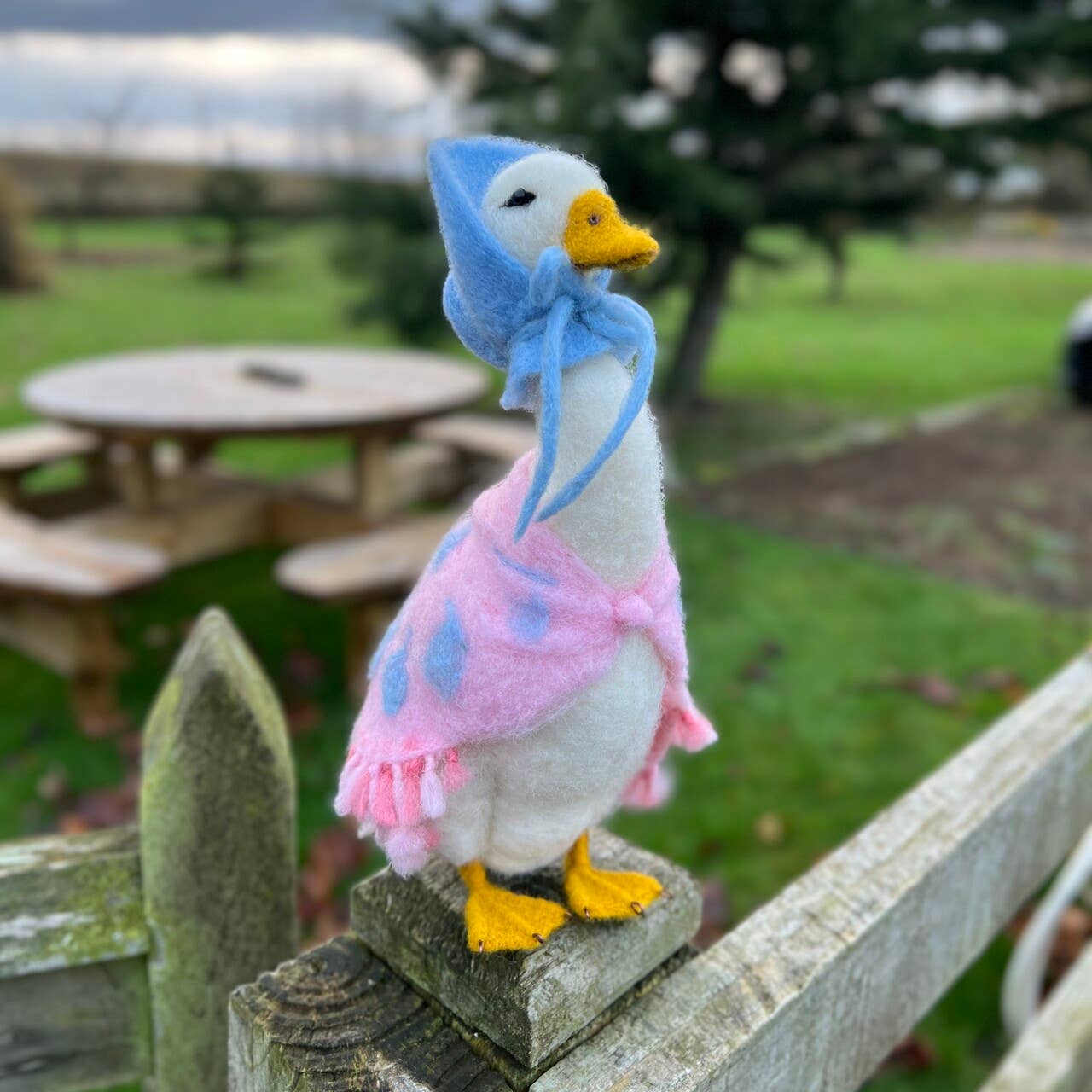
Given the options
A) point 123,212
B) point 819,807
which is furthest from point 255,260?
point 819,807

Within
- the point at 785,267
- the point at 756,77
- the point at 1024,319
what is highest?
the point at 756,77

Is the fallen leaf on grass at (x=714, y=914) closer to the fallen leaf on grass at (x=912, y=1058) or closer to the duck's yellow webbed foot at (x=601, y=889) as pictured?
the fallen leaf on grass at (x=912, y=1058)

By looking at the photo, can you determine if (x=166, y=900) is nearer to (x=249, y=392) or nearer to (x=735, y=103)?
(x=249, y=392)

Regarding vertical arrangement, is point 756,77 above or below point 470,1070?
above

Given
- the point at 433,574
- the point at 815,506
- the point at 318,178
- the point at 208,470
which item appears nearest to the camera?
the point at 433,574

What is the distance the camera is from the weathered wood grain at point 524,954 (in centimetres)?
88

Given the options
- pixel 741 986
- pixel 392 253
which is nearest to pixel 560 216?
pixel 741 986

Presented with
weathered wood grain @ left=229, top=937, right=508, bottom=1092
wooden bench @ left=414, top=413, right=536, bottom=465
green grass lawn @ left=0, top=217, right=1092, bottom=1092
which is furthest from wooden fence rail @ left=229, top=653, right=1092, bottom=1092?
wooden bench @ left=414, top=413, right=536, bottom=465

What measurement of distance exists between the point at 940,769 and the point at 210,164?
1297 centimetres

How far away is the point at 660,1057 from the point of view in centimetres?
90

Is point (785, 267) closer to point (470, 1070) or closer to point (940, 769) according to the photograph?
point (940, 769)

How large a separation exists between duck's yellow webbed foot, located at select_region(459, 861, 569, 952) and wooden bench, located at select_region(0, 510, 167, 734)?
2259 millimetres

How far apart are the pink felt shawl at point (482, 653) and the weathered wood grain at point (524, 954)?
0.37 feet

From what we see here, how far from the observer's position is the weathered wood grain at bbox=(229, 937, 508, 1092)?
871 millimetres
